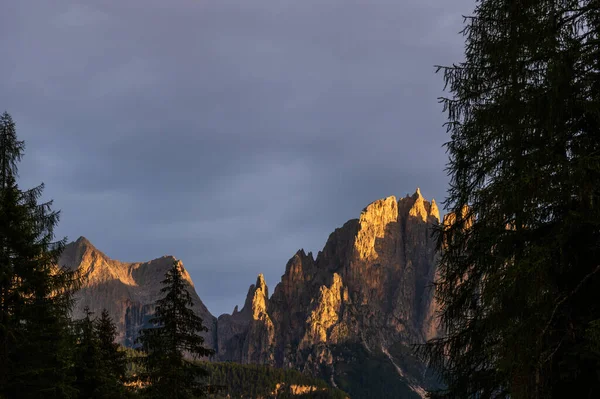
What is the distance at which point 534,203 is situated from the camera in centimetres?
1073

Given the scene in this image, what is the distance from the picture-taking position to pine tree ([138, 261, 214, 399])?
30.2 m

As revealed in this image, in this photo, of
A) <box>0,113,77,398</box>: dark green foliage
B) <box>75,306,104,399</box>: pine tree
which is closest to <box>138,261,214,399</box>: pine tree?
<box>75,306,104,399</box>: pine tree

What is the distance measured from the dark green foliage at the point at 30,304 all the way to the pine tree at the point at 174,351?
7.29 m

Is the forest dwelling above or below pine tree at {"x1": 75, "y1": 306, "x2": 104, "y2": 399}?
above

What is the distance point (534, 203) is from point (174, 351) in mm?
23799

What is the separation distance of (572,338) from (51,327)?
58.0ft

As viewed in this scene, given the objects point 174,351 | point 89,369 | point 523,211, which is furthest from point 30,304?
point 523,211

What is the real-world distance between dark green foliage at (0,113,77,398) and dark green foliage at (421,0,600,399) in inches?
589

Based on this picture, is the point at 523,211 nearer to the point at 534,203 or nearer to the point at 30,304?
the point at 534,203

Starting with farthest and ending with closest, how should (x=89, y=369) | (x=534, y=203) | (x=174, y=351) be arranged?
(x=89, y=369) → (x=174, y=351) → (x=534, y=203)

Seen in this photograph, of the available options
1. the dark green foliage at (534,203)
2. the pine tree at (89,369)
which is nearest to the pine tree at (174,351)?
the pine tree at (89,369)

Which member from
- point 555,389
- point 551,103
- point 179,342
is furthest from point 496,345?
point 179,342

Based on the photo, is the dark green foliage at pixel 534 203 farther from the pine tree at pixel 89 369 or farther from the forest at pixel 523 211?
the pine tree at pixel 89 369

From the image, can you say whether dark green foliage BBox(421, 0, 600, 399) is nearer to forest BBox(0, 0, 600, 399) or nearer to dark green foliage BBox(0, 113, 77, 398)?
forest BBox(0, 0, 600, 399)
